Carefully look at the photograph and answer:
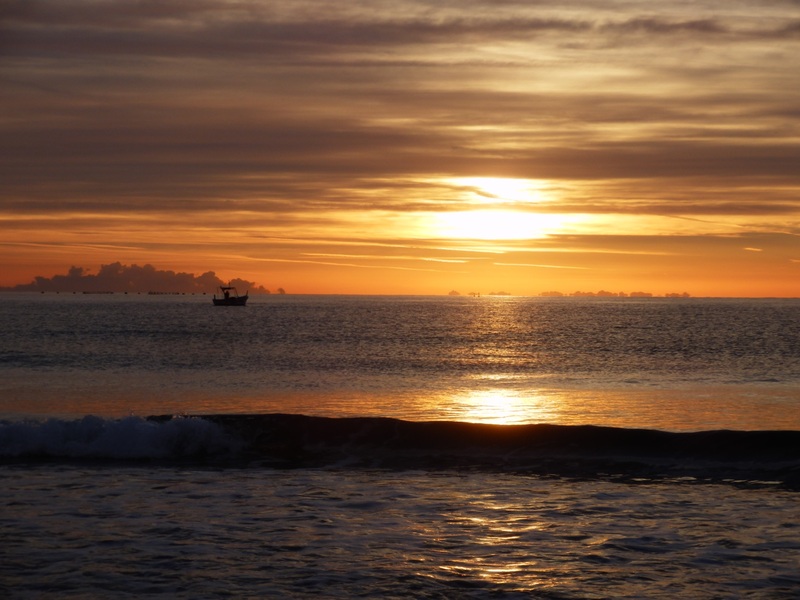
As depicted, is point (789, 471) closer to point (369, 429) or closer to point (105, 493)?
point (369, 429)

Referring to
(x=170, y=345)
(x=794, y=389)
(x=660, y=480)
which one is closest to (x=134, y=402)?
(x=660, y=480)

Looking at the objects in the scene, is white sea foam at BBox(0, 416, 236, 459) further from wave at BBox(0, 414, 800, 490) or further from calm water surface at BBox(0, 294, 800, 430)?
calm water surface at BBox(0, 294, 800, 430)

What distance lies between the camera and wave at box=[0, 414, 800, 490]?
19.1 metres

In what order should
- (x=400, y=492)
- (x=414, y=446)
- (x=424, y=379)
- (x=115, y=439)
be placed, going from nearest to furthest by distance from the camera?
(x=400, y=492) < (x=115, y=439) < (x=414, y=446) < (x=424, y=379)

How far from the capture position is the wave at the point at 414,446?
62.8 ft

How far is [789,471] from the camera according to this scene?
17891 mm

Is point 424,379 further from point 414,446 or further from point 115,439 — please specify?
point 115,439

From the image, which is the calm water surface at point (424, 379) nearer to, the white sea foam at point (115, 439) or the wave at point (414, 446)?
the wave at point (414, 446)

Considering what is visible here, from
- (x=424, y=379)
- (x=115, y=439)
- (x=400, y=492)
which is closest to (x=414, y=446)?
(x=400, y=492)

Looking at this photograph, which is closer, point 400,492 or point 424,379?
point 400,492

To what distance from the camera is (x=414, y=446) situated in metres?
21.7

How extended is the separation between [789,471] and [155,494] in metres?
12.9

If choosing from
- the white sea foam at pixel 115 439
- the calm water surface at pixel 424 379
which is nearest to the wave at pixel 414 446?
the white sea foam at pixel 115 439

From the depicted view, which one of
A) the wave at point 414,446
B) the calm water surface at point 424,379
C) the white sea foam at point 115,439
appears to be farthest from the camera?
the calm water surface at point 424,379
